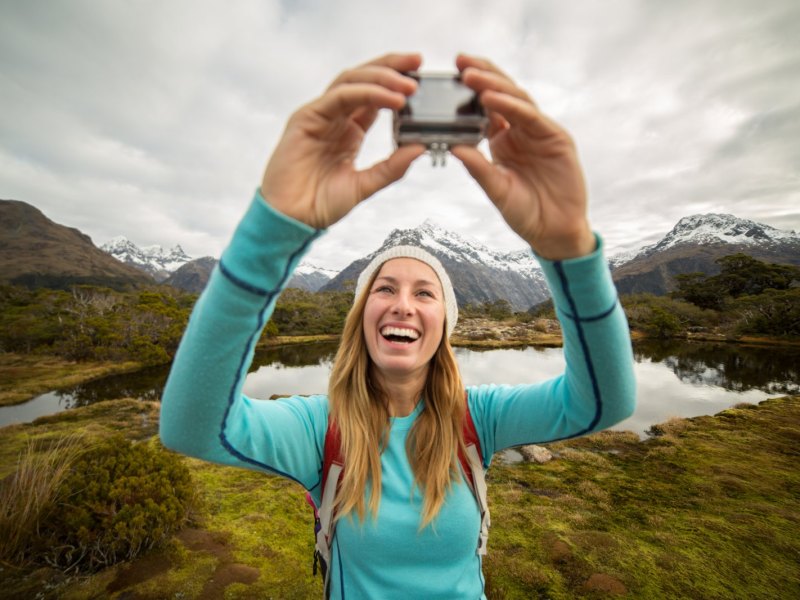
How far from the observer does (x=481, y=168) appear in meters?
1.33

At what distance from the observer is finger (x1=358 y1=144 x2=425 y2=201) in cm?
129

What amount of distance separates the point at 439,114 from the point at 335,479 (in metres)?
1.73

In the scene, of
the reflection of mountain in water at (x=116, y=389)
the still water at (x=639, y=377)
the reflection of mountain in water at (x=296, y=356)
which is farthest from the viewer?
the reflection of mountain in water at (x=296, y=356)

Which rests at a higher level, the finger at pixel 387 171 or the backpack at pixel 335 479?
the finger at pixel 387 171

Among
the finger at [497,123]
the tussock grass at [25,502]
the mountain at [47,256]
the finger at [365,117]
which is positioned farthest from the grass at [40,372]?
the mountain at [47,256]

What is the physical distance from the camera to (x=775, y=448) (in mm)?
11469

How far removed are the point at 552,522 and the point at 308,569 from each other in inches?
177

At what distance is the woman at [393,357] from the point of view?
1225mm

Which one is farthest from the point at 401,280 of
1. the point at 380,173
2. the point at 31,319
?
the point at 31,319

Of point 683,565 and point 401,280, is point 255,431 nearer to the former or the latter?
point 401,280

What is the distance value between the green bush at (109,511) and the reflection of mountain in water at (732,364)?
29.6 meters

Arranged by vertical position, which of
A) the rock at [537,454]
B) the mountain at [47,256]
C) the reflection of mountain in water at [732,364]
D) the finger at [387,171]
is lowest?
the rock at [537,454]

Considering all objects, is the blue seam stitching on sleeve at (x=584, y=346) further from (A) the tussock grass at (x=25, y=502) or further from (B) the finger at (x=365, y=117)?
(A) the tussock grass at (x=25, y=502)

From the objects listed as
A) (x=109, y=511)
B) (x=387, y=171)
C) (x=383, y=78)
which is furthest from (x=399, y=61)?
(x=109, y=511)
